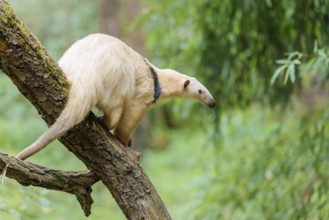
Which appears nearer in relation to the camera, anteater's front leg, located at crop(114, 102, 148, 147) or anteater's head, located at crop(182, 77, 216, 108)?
anteater's front leg, located at crop(114, 102, 148, 147)

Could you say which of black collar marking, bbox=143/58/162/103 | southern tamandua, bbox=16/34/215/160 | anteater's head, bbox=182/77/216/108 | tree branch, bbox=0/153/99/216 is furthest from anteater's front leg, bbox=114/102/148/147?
anteater's head, bbox=182/77/216/108

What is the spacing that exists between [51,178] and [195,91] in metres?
1.32

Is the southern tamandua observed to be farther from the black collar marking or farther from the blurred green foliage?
the blurred green foliage

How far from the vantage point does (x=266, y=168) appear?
5289mm

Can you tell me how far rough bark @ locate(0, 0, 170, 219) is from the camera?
8.66 feet

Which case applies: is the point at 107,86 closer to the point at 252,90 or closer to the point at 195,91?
the point at 195,91

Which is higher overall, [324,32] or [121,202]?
[324,32]

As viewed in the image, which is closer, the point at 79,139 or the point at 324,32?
the point at 79,139

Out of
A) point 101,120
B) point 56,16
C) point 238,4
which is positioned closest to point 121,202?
point 101,120

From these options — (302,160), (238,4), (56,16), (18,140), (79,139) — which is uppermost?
(56,16)

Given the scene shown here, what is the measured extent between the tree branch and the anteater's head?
1023mm

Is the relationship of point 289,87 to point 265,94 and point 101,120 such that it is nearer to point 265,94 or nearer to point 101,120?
point 265,94

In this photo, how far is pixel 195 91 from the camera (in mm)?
4023

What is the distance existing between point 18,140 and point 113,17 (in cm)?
204
